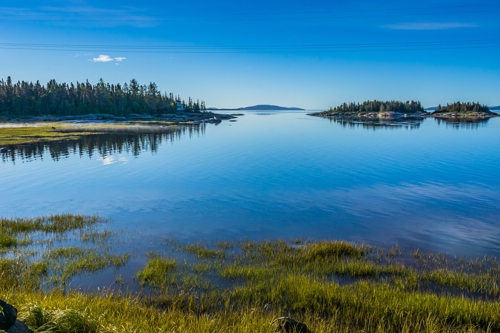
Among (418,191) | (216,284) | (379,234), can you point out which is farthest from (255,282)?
(418,191)

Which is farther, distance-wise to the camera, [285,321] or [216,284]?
[216,284]

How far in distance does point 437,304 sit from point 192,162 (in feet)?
141

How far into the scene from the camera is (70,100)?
168500 mm

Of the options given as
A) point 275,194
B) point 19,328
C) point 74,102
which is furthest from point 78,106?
point 19,328

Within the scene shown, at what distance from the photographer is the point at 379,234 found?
20547 mm

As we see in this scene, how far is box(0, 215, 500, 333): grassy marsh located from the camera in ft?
30.6

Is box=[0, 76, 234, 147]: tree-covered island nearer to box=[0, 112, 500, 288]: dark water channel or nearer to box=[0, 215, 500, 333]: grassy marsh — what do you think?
box=[0, 112, 500, 288]: dark water channel

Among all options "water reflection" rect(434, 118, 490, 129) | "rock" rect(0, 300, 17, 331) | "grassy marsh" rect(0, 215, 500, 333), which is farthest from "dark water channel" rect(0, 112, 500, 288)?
"water reflection" rect(434, 118, 490, 129)

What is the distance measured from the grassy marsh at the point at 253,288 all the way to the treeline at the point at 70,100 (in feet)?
529

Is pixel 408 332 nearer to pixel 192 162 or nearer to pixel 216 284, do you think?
pixel 216 284

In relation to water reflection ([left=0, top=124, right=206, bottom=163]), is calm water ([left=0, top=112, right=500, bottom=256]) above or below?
below

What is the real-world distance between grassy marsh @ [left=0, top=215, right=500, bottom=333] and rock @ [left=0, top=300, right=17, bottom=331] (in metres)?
0.97

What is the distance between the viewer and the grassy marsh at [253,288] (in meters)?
9.32

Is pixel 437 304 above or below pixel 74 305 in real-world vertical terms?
below
